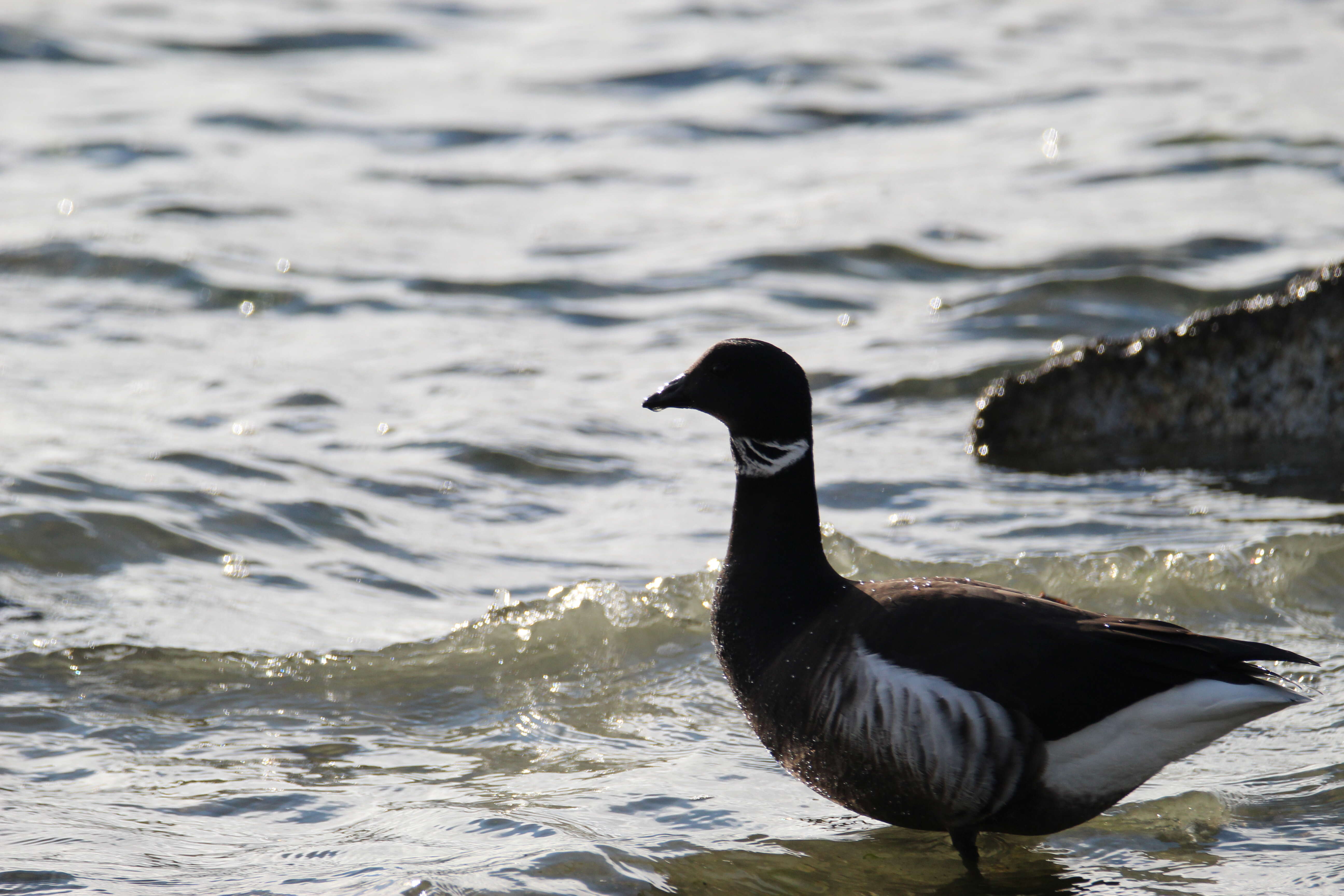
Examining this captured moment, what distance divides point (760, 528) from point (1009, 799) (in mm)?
1163

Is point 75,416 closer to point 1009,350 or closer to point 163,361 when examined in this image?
point 163,361

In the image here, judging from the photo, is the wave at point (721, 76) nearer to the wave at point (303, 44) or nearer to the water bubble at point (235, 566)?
the wave at point (303, 44)

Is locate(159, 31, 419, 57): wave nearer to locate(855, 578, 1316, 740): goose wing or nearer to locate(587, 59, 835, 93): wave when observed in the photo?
locate(587, 59, 835, 93): wave

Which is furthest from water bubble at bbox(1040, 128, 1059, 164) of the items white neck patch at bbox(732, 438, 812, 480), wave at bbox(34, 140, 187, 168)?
white neck patch at bbox(732, 438, 812, 480)

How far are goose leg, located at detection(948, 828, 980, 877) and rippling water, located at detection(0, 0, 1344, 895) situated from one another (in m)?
0.10

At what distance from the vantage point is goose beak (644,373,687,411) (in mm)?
4660

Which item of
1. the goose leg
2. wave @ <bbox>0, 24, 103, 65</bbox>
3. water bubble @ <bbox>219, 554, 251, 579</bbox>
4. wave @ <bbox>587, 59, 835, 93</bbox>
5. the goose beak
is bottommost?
the goose leg

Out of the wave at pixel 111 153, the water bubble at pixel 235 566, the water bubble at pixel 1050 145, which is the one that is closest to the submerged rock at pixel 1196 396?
the water bubble at pixel 235 566

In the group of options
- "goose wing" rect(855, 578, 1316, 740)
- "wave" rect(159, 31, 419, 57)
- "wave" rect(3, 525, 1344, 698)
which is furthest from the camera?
"wave" rect(159, 31, 419, 57)

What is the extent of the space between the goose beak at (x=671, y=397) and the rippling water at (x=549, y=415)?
4.50 ft

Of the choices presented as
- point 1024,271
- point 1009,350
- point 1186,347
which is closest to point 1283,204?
point 1024,271

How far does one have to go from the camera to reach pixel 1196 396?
8.81 m

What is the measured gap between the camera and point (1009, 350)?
10547 millimetres

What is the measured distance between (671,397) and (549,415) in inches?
183
